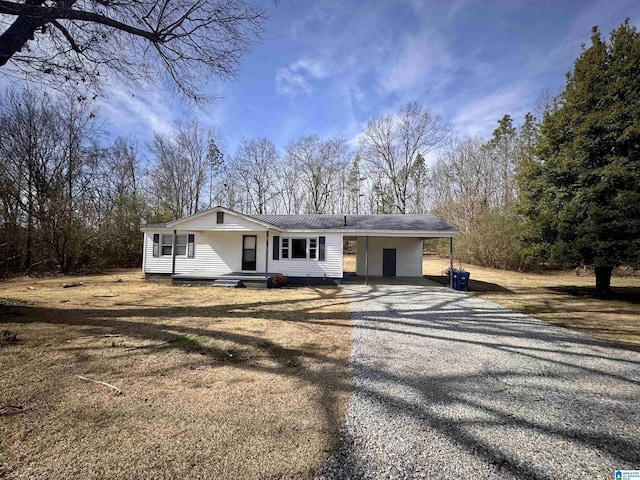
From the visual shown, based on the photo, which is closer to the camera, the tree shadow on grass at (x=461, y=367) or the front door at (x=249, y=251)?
the tree shadow on grass at (x=461, y=367)

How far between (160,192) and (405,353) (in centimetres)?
2594

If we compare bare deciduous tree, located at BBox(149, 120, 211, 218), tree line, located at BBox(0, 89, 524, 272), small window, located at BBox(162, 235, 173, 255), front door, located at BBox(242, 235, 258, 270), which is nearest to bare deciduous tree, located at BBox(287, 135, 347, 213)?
tree line, located at BBox(0, 89, 524, 272)

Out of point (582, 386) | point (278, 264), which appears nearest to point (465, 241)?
point (278, 264)

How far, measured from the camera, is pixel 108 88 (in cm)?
575

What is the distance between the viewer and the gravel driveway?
2113 millimetres

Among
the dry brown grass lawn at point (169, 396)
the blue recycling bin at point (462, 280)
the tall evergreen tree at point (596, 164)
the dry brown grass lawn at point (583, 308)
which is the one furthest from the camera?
the blue recycling bin at point (462, 280)

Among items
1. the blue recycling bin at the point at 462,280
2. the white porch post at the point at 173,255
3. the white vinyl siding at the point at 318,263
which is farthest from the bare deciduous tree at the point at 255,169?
the blue recycling bin at the point at 462,280

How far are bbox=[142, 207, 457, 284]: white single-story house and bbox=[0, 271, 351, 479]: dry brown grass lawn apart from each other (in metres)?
6.58

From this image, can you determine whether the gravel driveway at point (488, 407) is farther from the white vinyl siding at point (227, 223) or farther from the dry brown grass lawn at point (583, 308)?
the white vinyl siding at point (227, 223)

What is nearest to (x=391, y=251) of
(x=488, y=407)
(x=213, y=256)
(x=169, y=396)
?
(x=213, y=256)

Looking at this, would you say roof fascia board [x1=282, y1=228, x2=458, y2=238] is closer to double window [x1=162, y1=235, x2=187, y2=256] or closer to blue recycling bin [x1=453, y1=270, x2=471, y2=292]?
blue recycling bin [x1=453, y1=270, x2=471, y2=292]

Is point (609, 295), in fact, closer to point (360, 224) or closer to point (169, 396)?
point (360, 224)

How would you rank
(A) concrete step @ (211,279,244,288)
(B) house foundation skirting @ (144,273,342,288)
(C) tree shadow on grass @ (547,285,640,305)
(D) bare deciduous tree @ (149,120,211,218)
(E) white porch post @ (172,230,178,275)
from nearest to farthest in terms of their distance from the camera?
(C) tree shadow on grass @ (547,285,640,305) → (A) concrete step @ (211,279,244,288) → (B) house foundation skirting @ (144,273,342,288) → (E) white porch post @ (172,230,178,275) → (D) bare deciduous tree @ (149,120,211,218)

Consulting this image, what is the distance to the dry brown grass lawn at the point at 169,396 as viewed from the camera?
2047 mm
